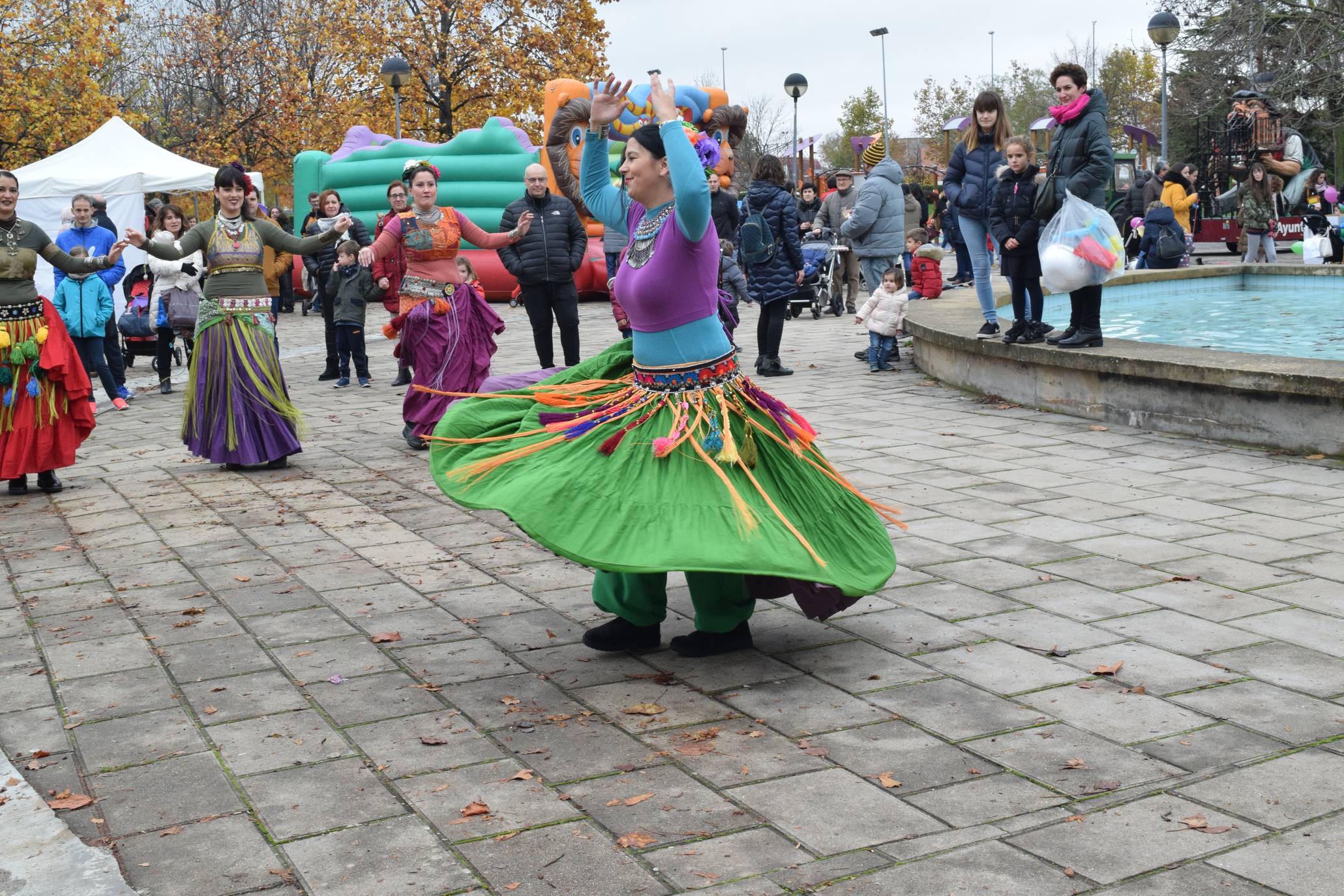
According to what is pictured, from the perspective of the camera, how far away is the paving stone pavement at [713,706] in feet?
10.8

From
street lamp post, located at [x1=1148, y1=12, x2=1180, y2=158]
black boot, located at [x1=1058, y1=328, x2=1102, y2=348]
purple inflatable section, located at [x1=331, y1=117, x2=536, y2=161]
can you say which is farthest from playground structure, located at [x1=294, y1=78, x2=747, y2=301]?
black boot, located at [x1=1058, y1=328, x2=1102, y2=348]

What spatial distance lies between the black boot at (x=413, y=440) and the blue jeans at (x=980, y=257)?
437 cm

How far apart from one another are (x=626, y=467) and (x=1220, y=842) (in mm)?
2086

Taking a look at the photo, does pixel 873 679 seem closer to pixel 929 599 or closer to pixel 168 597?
pixel 929 599

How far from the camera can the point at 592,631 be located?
496cm

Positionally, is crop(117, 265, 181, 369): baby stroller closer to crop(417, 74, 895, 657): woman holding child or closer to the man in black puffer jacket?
the man in black puffer jacket

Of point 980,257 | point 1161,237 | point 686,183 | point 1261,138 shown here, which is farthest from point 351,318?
point 1261,138

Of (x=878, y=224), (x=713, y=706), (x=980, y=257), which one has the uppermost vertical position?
(x=878, y=224)

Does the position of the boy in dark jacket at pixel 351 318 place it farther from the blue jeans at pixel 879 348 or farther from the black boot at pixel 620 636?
the black boot at pixel 620 636

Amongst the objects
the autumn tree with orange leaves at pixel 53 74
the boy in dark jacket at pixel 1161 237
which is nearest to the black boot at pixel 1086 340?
the boy in dark jacket at pixel 1161 237

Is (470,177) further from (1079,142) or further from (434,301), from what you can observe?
(1079,142)

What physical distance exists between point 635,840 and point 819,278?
15595mm

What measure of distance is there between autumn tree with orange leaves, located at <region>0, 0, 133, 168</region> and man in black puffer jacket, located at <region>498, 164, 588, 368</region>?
19860mm

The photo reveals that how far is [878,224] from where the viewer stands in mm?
14453
